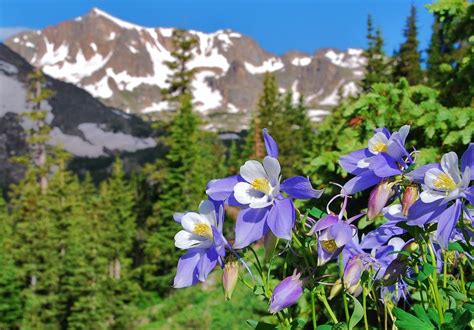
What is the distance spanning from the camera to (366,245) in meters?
1.62

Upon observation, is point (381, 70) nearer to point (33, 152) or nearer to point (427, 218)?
point (33, 152)

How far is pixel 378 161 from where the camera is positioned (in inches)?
51.6

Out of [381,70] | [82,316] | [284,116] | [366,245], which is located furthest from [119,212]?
[366,245]

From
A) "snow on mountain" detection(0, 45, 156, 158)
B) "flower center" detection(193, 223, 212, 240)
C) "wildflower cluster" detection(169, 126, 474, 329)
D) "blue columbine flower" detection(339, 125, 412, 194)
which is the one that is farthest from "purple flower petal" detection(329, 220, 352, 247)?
"snow on mountain" detection(0, 45, 156, 158)

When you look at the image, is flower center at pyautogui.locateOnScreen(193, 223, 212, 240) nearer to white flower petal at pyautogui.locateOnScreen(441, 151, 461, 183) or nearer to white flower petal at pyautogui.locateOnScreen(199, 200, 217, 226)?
white flower petal at pyautogui.locateOnScreen(199, 200, 217, 226)

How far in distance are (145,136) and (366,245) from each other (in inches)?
3864

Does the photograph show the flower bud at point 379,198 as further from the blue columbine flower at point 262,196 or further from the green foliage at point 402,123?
the green foliage at point 402,123

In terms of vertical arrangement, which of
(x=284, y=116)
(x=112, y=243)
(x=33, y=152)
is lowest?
(x=112, y=243)

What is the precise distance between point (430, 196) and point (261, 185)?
1.29ft

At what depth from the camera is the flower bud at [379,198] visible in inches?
50.5

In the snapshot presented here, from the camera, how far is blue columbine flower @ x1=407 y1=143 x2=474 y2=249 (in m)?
1.21

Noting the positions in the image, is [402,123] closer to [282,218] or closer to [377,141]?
[377,141]

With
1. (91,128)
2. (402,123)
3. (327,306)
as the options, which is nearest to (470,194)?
(327,306)

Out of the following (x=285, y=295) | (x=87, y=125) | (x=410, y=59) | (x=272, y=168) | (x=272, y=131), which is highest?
(x=410, y=59)
